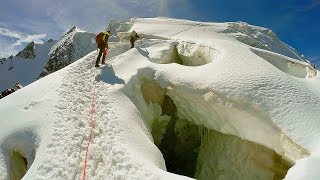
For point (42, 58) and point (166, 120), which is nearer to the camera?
point (166, 120)

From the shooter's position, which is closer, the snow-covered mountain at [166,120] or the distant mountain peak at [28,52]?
the snow-covered mountain at [166,120]

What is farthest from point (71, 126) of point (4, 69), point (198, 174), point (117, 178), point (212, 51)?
point (4, 69)

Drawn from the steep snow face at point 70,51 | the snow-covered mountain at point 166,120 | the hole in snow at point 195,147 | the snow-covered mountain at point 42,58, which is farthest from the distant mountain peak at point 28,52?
the hole in snow at point 195,147

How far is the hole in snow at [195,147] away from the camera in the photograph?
1439 centimetres

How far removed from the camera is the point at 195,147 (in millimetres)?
19922

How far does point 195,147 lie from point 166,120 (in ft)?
8.54

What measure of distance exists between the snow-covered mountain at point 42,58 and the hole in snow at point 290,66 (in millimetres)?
63565

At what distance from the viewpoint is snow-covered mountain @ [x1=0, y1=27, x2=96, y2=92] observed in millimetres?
84625

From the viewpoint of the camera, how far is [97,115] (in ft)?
46.9

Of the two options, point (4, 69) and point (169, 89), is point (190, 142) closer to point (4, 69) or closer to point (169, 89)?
point (169, 89)

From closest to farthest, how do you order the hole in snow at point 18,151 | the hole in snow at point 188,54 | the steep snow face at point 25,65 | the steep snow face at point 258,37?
the hole in snow at point 18,151, the hole in snow at point 188,54, the steep snow face at point 258,37, the steep snow face at point 25,65

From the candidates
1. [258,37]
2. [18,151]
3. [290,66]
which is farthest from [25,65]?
[18,151]

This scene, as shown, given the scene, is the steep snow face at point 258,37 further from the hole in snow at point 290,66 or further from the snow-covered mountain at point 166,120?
the snow-covered mountain at point 166,120

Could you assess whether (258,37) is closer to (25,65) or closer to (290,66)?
(290,66)
